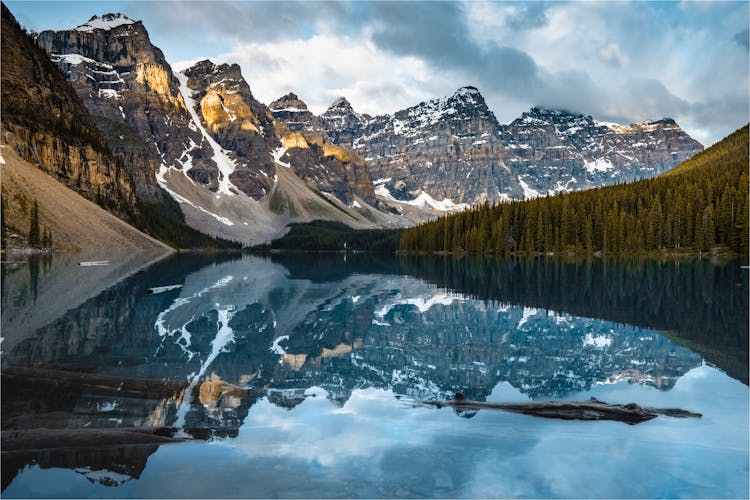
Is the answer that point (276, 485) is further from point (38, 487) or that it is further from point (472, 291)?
point (472, 291)

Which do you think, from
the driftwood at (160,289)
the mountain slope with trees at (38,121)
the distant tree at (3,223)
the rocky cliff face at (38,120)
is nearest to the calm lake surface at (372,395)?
the driftwood at (160,289)

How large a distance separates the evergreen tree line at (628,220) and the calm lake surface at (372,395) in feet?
317

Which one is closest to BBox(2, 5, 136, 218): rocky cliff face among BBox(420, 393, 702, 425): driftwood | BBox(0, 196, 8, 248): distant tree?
BBox(0, 196, 8, 248): distant tree

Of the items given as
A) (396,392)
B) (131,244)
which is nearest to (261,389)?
(396,392)

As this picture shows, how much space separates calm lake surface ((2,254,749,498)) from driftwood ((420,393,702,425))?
1.36ft

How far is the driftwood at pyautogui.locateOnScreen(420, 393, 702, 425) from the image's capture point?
16.1 m

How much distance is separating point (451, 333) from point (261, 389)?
571 inches

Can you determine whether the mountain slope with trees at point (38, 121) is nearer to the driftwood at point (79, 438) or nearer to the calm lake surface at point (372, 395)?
the calm lake surface at point (372, 395)

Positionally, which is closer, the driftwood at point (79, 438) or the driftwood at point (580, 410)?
the driftwood at point (79, 438)

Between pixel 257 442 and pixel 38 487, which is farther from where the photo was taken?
pixel 257 442

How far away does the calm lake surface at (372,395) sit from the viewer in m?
11.9

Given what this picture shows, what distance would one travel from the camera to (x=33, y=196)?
124562mm

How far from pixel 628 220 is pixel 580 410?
130727 millimetres

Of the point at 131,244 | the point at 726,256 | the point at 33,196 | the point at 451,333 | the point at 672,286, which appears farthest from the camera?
the point at 131,244
